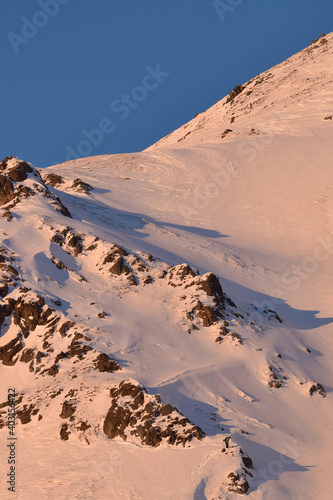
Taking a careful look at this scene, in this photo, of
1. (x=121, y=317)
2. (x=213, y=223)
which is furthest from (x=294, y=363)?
(x=213, y=223)

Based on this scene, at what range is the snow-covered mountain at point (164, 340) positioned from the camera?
81.7 feet

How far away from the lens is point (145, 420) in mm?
26609

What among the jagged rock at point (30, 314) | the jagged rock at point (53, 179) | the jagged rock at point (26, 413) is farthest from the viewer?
the jagged rock at point (53, 179)

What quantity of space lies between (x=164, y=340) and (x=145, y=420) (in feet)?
25.5

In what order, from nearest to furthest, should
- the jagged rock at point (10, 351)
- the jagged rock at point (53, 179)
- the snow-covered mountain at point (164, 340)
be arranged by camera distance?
the snow-covered mountain at point (164, 340), the jagged rock at point (10, 351), the jagged rock at point (53, 179)

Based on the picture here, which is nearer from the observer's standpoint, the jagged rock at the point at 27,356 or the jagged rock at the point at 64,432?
Result: the jagged rock at the point at 64,432

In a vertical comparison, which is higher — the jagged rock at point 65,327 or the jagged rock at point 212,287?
the jagged rock at point 65,327

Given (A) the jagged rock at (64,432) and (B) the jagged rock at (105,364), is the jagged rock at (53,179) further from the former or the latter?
(A) the jagged rock at (64,432)

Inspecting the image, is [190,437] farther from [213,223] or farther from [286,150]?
[286,150]

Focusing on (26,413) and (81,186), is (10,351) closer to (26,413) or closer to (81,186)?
(26,413)

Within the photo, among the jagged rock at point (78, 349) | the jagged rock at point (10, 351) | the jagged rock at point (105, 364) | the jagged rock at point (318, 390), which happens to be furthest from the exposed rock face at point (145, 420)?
the jagged rock at point (318, 390)

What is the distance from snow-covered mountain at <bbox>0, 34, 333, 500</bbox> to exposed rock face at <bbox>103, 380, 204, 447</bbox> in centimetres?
6

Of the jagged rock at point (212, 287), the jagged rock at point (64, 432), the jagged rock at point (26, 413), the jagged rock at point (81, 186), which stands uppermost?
the jagged rock at point (81, 186)

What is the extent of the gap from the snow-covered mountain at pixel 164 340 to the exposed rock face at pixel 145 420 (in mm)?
57
